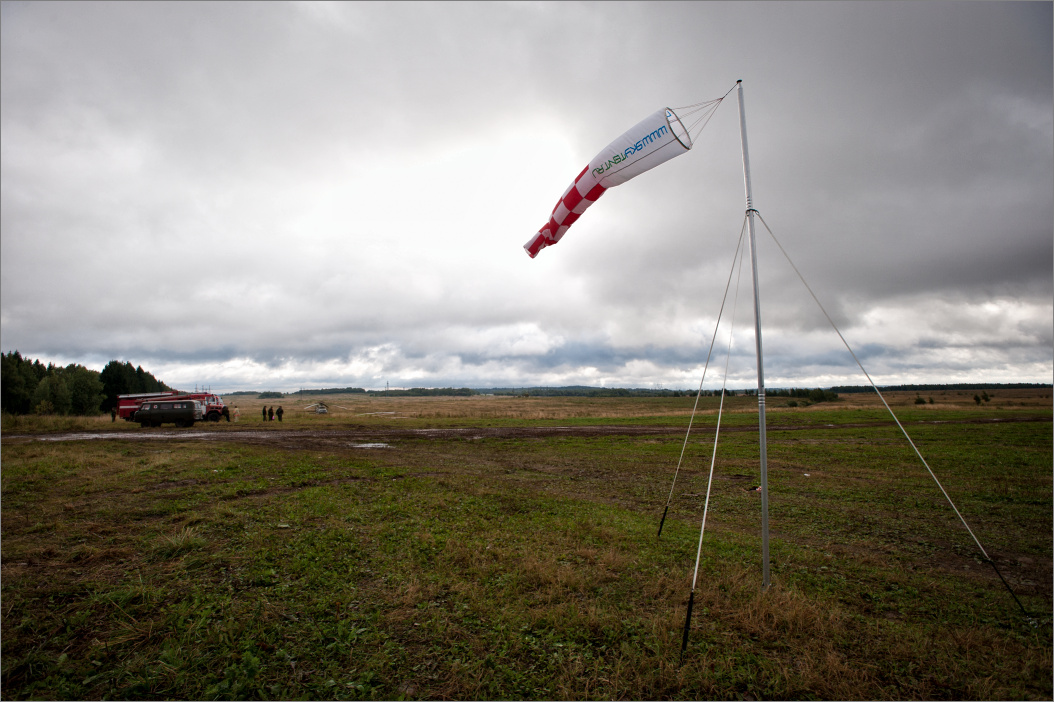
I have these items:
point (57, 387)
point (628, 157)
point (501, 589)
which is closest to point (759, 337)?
point (628, 157)

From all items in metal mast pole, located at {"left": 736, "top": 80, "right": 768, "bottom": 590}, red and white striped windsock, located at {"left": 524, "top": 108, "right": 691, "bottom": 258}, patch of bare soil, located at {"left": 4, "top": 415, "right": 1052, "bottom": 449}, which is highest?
red and white striped windsock, located at {"left": 524, "top": 108, "right": 691, "bottom": 258}

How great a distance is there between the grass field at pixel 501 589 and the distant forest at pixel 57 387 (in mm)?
52062

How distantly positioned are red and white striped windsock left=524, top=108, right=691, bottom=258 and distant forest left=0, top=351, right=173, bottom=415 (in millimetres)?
59308

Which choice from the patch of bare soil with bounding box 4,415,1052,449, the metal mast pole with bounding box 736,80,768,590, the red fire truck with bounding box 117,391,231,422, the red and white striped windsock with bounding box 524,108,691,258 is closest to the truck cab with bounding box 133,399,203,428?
the red fire truck with bounding box 117,391,231,422

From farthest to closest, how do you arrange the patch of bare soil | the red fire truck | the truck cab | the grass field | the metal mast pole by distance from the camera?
the red fire truck, the truck cab, the patch of bare soil, the metal mast pole, the grass field

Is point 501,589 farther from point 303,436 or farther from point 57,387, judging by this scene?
point 57,387

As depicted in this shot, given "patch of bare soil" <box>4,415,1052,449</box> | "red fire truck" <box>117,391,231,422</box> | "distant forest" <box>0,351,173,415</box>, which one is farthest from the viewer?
"distant forest" <box>0,351,173,415</box>

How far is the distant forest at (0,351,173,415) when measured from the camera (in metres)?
55.4

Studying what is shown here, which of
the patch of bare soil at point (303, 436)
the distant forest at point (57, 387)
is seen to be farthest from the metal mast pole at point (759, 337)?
the distant forest at point (57, 387)

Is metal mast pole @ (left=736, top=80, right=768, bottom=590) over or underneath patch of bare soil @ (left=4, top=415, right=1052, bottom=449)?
over

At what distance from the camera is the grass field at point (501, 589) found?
186 inches

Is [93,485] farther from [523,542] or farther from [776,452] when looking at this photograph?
[776,452]

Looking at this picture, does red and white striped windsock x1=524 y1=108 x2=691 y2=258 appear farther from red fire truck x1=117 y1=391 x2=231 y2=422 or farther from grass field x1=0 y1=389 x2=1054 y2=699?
red fire truck x1=117 y1=391 x2=231 y2=422

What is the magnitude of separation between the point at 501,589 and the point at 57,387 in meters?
78.9
